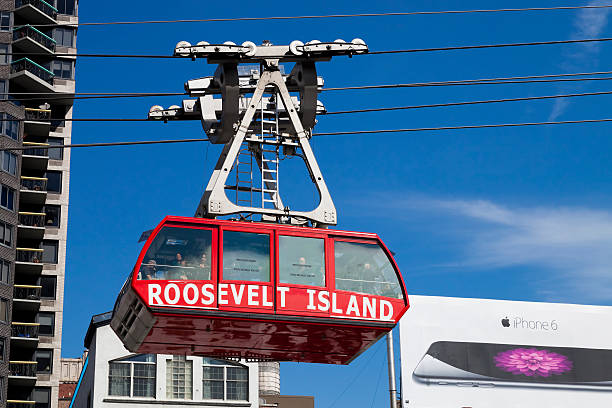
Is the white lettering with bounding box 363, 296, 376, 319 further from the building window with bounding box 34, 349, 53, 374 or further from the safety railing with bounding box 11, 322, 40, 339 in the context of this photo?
the safety railing with bounding box 11, 322, 40, 339

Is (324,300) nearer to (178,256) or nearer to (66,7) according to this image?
(178,256)

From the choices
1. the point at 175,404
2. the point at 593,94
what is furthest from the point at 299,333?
the point at 175,404

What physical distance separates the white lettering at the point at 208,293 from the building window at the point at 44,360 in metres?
63.4

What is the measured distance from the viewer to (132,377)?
188 ft

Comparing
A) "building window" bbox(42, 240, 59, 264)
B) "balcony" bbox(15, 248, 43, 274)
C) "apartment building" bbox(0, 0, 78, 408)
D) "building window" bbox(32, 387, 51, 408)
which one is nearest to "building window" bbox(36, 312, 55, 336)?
"apartment building" bbox(0, 0, 78, 408)

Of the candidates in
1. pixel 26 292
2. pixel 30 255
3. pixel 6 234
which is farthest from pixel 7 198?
pixel 26 292

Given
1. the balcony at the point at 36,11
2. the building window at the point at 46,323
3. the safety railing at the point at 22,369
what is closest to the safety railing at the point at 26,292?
the building window at the point at 46,323

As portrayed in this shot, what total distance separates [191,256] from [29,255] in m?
67.5

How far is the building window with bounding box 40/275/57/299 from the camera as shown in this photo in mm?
90250

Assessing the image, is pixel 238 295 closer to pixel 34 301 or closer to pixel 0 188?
pixel 0 188

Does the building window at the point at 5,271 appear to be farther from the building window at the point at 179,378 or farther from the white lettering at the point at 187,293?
the white lettering at the point at 187,293

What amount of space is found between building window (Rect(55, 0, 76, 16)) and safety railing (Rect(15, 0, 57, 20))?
1.46 metres

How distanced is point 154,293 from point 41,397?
62.4 meters

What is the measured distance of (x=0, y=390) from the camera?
7394 centimetres
